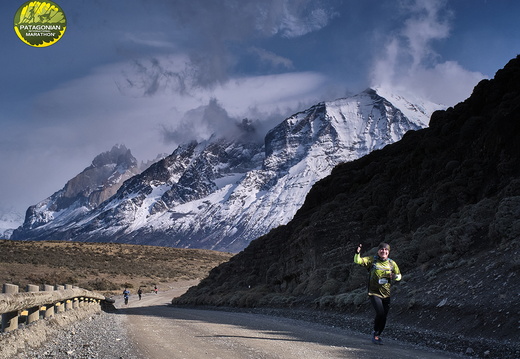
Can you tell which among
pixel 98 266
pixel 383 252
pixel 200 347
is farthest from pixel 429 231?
pixel 98 266

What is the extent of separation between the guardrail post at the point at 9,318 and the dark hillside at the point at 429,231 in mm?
9491

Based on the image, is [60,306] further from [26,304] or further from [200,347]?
[200,347]

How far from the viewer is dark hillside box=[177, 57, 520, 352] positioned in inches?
547

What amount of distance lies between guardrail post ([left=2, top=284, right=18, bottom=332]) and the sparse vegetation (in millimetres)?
48011

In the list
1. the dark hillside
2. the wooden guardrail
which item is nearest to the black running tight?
the dark hillside

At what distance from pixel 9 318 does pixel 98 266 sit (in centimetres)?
8586

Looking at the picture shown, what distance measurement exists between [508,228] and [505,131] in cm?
955

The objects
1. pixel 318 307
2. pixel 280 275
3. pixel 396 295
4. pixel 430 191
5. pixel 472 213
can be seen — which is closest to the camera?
pixel 396 295

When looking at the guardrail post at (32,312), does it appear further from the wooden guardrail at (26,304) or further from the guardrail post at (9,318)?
the guardrail post at (9,318)

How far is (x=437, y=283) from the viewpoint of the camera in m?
16.1

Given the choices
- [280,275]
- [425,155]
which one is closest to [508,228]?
[425,155]

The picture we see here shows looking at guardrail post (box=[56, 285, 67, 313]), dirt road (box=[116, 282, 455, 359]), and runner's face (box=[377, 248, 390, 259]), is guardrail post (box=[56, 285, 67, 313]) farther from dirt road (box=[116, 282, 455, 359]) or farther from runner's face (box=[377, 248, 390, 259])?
runner's face (box=[377, 248, 390, 259])

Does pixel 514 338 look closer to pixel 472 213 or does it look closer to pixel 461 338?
pixel 461 338

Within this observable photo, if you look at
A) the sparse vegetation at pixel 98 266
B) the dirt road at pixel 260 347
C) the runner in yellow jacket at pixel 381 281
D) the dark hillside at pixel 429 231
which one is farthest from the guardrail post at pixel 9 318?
the sparse vegetation at pixel 98 266
